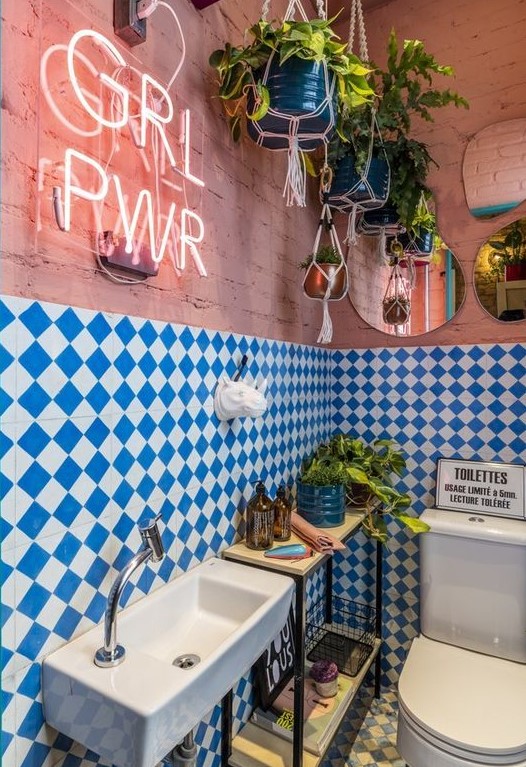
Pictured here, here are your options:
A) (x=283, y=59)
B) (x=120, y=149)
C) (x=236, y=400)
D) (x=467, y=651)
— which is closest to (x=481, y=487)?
(x=467, y=651)

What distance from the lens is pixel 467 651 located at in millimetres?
1924

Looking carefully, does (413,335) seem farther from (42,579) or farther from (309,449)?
(42,579)

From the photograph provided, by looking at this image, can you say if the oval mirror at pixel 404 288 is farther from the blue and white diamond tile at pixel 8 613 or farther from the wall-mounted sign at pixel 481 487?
the blue and white diamond tile at pixel 8 613

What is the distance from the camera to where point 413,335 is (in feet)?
7.86

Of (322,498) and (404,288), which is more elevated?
(404,288)

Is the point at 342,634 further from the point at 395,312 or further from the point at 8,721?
the point at 8,721

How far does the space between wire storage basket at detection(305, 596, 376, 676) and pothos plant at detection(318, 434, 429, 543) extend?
1.82 ft

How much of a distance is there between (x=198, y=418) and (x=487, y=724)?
134cm

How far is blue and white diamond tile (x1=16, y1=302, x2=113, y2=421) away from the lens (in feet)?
3.24

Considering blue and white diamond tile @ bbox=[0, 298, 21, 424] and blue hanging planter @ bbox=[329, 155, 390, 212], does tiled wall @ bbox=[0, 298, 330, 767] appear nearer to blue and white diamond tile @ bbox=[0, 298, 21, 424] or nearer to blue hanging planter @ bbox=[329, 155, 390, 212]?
blue and white diamond tile @ bbox=[0, 298, 21, 424]

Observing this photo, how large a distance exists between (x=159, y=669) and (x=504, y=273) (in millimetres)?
2116

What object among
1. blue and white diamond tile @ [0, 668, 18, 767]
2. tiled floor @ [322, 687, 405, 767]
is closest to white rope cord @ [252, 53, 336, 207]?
blue and white diamond tile @ [0, 668, 18, 767]

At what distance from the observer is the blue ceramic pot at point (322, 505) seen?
6.02 feet

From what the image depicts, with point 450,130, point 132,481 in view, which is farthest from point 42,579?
point 450,130
